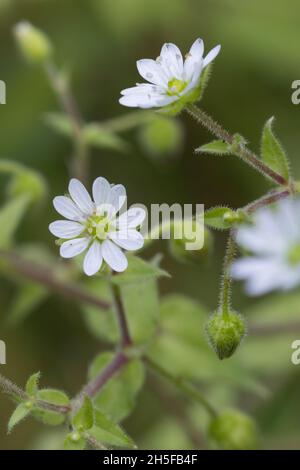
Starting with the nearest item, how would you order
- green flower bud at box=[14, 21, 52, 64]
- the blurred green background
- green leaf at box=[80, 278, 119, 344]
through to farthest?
green leaf at box=[80, 278, 119, 344] < green flower bud at box=[14, 21, 52, 64] < the blurred green background

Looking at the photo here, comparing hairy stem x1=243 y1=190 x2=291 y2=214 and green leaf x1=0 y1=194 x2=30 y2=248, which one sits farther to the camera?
green leaf x1=0 y1=194 x2=30 y2=248

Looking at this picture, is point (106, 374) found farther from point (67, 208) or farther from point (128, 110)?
point (128, 110)

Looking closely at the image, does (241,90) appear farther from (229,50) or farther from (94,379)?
(94,379)

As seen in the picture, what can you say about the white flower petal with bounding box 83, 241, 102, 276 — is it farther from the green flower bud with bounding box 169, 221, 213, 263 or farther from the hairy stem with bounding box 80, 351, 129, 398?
the hairy stem with bounding box 80, 351, 129, 398

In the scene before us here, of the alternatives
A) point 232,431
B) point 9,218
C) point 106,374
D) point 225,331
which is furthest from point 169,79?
point 232,431

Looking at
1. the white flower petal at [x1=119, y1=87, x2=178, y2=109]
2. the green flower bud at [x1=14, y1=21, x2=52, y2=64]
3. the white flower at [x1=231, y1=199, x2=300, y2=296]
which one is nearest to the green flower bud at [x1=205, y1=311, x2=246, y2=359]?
the white flower petal at [x1=119, y1=87, x2=178, y2=109]
